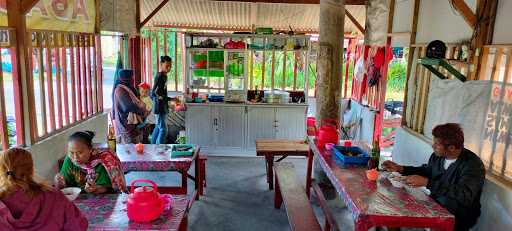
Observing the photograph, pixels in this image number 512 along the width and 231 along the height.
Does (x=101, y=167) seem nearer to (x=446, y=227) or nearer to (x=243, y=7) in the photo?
(x=446, y=227)

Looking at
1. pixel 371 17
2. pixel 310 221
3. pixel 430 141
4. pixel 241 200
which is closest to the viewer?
pixel 310 221

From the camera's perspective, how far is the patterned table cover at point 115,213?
2688 mm

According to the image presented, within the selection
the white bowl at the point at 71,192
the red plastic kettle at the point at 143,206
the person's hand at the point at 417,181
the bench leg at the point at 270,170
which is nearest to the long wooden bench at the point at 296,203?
the bench leg at the point at 270,170

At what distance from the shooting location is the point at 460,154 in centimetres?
332

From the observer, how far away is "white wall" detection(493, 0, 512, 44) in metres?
3.55

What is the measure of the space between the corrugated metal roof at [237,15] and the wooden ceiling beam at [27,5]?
4.86 meters

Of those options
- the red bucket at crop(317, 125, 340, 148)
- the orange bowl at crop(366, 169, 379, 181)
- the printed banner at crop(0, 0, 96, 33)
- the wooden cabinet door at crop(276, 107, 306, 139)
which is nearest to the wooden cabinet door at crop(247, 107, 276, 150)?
the wooden cabinet door at crop(276, 107, 306, 139)

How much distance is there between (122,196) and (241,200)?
2579 millimetres

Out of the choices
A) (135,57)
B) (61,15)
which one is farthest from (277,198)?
(135,57)

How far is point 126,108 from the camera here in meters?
5.73

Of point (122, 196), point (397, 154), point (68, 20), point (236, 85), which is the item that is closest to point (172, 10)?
point (236, 85)

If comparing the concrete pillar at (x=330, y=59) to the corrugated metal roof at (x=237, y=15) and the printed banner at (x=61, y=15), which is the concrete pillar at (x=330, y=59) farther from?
the corrugated metal roof at (x=237, y=15)

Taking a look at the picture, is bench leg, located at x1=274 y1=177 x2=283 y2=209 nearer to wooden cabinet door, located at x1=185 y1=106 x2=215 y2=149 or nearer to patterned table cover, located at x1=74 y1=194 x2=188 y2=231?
patterned table cover, located at x1=74 y1=194 x2=188 y2=231

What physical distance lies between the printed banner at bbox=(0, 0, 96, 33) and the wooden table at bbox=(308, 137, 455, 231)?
144 inches
